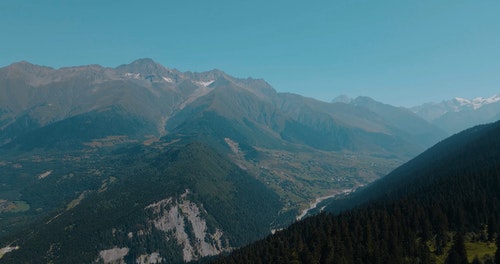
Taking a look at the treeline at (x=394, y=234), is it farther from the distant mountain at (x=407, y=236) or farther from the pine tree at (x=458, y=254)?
the pine tree at (x=458, y=254)

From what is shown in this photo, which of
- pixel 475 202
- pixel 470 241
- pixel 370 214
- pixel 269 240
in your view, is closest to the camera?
pixel 470 241

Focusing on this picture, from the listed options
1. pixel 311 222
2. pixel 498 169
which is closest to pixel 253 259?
pixel 311 222

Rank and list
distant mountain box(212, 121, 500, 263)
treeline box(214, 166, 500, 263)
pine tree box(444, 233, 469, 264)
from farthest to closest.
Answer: treeline box(214, 166, 500, 263) < distant mountain box(212, 121, 500, 263) < pine tree box(444, 233, 469, 264)

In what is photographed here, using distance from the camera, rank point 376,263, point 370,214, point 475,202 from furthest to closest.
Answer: point 370,214
point 475,202
point 376,263

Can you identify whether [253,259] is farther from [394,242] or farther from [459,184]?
[459,184]

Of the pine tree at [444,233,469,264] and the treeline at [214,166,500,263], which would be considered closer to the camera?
the pine tree at [444,233,469,264]

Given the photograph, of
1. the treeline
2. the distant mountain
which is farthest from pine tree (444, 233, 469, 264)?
the treeline

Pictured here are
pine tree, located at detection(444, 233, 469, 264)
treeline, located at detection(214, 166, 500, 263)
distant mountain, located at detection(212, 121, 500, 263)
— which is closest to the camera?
pine tree, located at detection(444, 233, 469, 264)

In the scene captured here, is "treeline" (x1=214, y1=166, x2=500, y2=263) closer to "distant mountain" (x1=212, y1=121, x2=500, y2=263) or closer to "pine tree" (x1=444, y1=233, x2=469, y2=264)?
"distant mountain" (x1=212, y1=121, x2=500, y2=263)

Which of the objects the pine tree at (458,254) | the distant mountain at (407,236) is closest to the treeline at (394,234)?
the distant mountain at (407,236)

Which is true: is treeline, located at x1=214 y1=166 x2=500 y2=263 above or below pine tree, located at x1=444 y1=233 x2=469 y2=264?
above

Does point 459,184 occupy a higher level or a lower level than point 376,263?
higher
